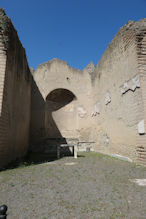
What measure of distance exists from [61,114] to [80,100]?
2.08m

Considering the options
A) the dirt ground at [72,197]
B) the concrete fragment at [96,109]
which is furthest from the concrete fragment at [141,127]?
the concrete fragment at [96,109]

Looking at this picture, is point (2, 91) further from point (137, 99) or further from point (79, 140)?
point (79, 140)

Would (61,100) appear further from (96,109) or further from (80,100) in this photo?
(96,109)

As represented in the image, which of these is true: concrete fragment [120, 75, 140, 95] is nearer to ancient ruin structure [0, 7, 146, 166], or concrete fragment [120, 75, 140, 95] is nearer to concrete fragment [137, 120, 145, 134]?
ancient ruin structure [0, 7, 146, 166]

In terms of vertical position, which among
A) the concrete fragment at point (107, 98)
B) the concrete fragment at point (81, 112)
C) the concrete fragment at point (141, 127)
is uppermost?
the concrete fragment at point (107, 98)

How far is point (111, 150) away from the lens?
7543 millimetres

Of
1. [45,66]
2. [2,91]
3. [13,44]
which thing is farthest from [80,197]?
[45,66]

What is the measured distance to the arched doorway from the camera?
1176 centimetres

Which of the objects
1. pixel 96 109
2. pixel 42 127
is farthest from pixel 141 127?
pixel 42 127

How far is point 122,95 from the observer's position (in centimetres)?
652

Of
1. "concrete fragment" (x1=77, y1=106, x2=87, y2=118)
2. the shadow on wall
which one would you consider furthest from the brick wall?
"concrete fragment" (x1=77, y1=106, x2=87, y2=118)

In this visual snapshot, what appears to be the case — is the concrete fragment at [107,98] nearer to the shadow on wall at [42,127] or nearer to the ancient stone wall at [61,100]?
the ancient stone wall at [61,100]

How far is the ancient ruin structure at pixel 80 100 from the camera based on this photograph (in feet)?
16.6

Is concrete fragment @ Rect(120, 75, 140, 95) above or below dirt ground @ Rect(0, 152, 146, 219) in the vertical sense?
above
